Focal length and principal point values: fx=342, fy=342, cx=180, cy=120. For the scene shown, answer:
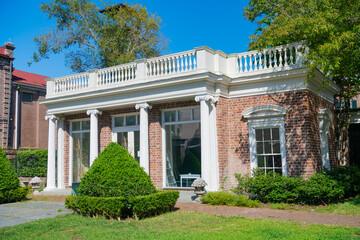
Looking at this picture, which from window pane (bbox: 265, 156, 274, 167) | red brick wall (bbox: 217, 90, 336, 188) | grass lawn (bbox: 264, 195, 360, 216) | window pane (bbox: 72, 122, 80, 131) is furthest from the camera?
window pane (bbox: 72, 122, 80, 131)

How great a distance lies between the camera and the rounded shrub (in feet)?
28.4

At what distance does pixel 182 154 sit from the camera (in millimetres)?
14086

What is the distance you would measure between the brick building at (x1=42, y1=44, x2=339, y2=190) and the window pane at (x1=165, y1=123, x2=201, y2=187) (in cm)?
4

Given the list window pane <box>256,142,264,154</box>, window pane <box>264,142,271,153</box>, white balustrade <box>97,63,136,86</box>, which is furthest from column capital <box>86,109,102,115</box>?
window pane <box>264,142,271,153</box>

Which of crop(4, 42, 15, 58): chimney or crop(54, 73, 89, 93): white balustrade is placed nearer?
crop(54, 73, 89, 93): white balustrade

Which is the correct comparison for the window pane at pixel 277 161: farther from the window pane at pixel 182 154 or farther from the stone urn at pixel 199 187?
the window pane at pixel 182 154

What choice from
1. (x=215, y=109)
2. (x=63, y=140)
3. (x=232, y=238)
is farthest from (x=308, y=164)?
(x=63, y=140)

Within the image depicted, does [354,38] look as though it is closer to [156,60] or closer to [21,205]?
[156,60]

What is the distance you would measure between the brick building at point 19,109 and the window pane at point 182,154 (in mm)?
14924

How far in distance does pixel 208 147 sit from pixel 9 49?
19.3 meters

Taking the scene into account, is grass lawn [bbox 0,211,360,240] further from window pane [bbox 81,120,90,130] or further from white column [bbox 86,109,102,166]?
window pane [bbox 81,120,90,130]

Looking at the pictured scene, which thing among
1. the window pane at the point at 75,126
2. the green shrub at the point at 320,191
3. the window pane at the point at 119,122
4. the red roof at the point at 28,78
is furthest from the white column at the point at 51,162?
the green shrub at the point at 320,191

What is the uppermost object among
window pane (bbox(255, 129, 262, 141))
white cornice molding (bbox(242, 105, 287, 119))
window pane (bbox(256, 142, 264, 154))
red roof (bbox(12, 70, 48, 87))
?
red roof (bbox(12, 70, 48, 87))

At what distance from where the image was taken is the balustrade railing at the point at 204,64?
481 inches
